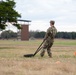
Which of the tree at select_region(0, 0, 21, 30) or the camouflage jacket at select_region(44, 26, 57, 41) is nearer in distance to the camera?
the camouflage jacket at select_region(44, 26, 57, 41)

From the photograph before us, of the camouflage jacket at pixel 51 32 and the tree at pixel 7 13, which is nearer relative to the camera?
the camouflage jacket at pixel 51 32

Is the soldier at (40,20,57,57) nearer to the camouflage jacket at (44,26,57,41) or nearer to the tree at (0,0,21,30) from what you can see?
the camouflage jacket at (44,26,57,41)

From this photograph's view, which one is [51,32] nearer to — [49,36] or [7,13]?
[49,36]

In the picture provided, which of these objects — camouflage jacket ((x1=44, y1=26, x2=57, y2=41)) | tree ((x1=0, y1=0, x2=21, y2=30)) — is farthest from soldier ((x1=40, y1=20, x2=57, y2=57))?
tree ((x1=0, y1=0, x2=21, y2=30))

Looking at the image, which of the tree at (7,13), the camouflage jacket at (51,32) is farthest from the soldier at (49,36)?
the tree at (7,13)

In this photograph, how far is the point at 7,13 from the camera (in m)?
45.6

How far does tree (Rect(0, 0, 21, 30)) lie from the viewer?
147 ft

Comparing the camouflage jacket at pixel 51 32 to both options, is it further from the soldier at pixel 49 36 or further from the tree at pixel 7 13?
the tree at pixel 7 13

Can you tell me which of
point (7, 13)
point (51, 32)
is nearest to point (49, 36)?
point (51, 32)

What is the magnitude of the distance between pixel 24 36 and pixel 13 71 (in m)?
128

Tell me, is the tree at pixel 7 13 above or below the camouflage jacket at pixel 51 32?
above

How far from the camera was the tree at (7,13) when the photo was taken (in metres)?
44.8

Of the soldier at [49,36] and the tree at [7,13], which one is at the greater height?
the tree at [7,13]

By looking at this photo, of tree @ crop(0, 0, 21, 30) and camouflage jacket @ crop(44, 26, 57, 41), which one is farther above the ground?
tree @ crop(0, 0, 21, 30)
